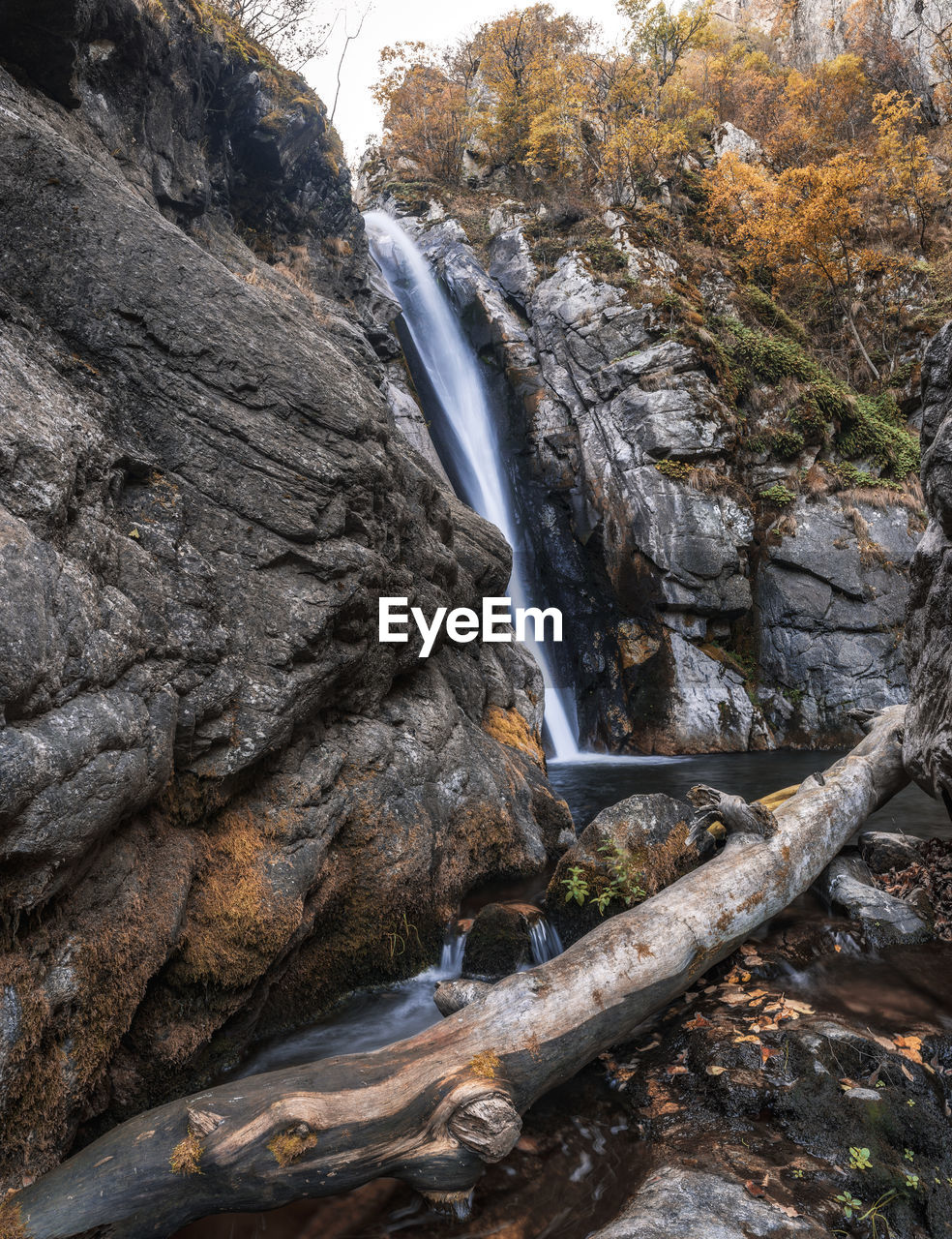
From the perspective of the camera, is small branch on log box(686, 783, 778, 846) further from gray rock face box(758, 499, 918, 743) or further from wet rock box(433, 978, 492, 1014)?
gray rock face box(758, 499, 918, 743)

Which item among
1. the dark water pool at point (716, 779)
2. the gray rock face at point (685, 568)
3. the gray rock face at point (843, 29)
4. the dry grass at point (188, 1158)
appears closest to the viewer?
the dry grass at point (188, 1158)

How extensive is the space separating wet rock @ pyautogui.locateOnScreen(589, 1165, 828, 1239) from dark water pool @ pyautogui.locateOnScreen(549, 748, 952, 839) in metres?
6.46

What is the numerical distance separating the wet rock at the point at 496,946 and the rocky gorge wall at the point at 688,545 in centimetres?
1103

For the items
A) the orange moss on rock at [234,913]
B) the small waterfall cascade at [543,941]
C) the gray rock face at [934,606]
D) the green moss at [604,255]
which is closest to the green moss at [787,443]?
the green moss at [604,255]

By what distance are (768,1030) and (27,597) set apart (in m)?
4.68

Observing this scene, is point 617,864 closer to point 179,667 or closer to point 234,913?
point 234,913

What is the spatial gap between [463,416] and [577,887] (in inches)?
610

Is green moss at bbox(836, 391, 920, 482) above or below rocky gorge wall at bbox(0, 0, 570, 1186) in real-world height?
above

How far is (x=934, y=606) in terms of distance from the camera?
5195 millimetres

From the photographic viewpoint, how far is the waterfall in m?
17.4

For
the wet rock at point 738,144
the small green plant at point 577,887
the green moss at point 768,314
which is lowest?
the small green plant at point 577,887

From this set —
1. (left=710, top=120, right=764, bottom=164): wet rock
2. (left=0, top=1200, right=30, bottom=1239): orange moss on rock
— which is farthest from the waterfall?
(left=0, top=1200, right=30, bottom=1239): orange moss on rock

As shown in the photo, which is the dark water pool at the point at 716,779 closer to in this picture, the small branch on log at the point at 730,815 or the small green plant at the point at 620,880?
the small branch on log at the point at 730,815

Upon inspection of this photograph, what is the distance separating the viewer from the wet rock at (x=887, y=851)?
6168mm
